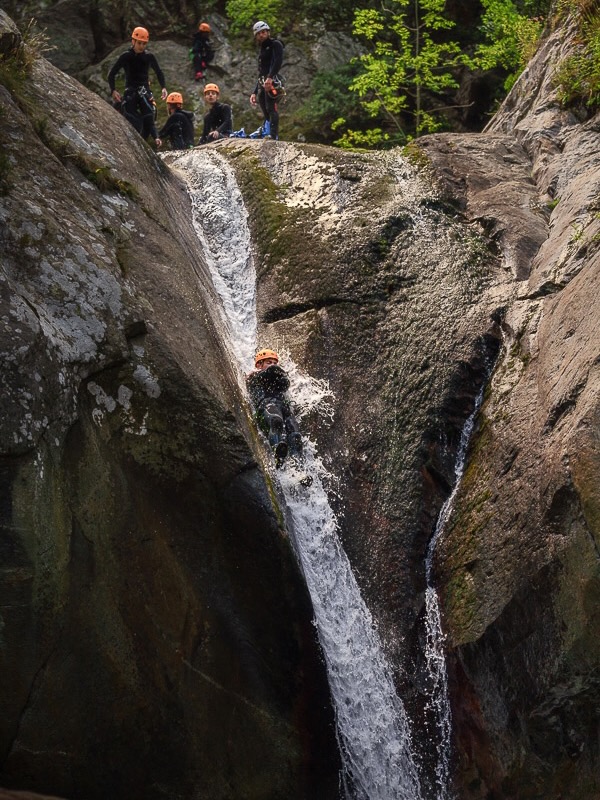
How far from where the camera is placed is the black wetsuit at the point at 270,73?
14.4 metres

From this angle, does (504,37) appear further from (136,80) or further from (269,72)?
(136,80)

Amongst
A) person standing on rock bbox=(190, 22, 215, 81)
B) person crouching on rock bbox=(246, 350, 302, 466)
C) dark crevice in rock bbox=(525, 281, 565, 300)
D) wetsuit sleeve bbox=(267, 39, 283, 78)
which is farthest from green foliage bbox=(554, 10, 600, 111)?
person standing on rock bbox=(190, 22, 215, 81)

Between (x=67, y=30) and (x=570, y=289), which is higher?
(x=67, y=30)

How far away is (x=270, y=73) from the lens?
14500mm

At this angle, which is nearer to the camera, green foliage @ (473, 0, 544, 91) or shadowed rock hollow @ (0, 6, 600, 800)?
shadowed rock hollow @ (0, 6, 600, 800)

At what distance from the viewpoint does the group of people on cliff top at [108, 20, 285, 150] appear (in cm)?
1373

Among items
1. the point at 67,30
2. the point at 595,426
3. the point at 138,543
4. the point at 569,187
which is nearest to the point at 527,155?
the point at 569,187

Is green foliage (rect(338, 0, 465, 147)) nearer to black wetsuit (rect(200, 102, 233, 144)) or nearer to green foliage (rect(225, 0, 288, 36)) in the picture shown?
green foliage (rect(225, 0, 288, 36))

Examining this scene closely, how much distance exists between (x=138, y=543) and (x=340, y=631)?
7.32ft

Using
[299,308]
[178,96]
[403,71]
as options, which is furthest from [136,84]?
[403,71]

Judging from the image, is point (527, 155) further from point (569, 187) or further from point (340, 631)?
point (340, 631)

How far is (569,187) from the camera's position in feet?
38.4

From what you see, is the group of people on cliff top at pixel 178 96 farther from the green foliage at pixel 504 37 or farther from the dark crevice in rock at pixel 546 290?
the dark crevice in rock at pixel 546 290

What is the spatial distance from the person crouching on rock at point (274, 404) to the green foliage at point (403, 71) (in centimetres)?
886
